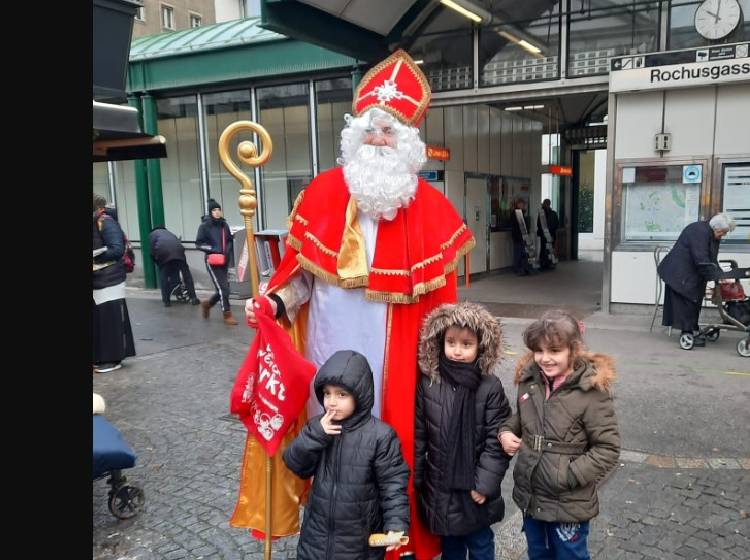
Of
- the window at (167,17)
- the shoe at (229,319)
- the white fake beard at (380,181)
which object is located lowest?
the shoe at (229,319)

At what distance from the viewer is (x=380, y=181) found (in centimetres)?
265

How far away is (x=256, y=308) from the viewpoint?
8.55 ft

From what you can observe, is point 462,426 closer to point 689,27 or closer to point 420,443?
point 420,443

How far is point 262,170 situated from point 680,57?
23.9 feet

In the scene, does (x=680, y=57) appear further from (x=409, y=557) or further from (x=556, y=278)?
(x=409, y=557)

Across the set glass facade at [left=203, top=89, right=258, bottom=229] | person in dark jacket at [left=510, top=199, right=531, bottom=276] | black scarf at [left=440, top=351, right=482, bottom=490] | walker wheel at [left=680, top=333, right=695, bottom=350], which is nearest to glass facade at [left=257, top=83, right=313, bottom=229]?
glass facade at [left=203, top=89, right=258, bottom=229]

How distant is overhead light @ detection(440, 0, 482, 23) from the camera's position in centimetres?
896

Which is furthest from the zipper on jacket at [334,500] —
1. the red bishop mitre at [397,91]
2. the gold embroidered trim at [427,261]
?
the red bishop mitre at [397,91]

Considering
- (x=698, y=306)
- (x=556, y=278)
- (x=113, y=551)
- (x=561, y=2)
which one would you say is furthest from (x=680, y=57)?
(x=113, y=551)

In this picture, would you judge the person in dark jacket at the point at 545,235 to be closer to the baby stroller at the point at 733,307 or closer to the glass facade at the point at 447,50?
the glass facade at the point at 447,50

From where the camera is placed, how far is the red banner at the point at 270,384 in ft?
8.47

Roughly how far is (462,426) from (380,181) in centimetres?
105

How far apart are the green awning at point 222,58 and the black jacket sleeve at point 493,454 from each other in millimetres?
8245

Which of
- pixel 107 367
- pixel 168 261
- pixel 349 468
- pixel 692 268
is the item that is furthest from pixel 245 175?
pixel 168 261
